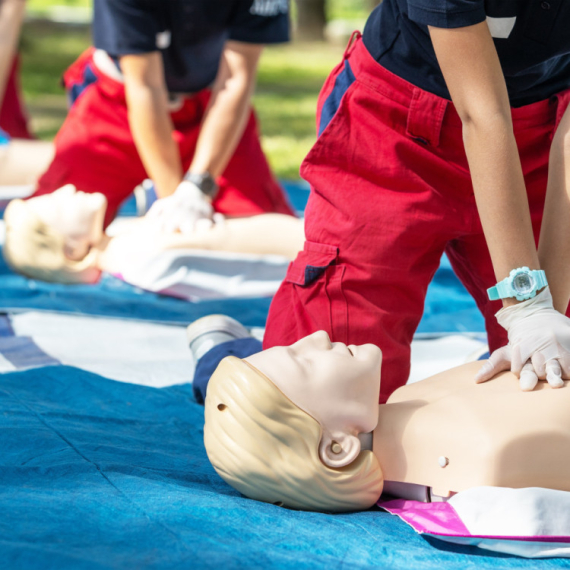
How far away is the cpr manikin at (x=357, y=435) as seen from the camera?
1.30 metres

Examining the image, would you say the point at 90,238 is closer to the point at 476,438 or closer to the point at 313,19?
the point at 476,438

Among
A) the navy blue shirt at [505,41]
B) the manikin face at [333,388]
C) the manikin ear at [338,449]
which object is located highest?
the navy blue shirt at [505,41]

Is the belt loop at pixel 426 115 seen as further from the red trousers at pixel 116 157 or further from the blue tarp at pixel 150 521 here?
the red trousers at pixel 116 157

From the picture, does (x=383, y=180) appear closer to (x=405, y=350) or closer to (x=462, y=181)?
(x=462, y=181)

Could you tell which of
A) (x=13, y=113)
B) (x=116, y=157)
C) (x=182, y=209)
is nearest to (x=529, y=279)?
(x=182, y=209)

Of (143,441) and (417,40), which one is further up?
(417,40)

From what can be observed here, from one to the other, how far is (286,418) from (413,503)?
0.25 meters

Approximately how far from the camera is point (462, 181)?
5.60 ft

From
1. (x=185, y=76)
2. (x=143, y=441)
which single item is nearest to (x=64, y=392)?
(x=143, y=441)

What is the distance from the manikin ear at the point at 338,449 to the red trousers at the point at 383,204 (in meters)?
0.40

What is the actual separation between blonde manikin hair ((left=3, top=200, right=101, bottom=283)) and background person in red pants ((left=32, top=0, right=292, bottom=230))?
31 cm

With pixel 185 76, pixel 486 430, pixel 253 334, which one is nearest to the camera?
pixel 486 430

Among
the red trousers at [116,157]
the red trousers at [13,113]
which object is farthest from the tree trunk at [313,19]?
the red trousers at [116,157]

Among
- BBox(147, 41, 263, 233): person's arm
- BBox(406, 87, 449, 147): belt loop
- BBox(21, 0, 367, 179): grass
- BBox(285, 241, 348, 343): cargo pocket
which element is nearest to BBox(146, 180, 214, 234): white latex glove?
BBox(147, 41, 263, 233): person's arm
